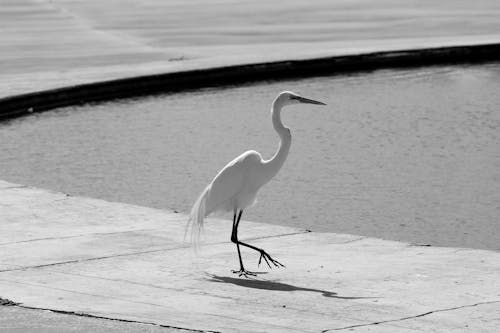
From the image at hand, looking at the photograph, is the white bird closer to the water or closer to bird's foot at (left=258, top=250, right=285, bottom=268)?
bird's foot at (left=258, top=250, right=285, bottom=268)

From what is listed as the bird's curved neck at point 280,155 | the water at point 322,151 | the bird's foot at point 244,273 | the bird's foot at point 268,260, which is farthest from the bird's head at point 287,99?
the water at point 322,151

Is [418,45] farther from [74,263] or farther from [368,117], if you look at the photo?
[74,263]

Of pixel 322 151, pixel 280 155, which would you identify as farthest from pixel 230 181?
pixel 322 151

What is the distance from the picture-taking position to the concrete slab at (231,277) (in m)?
7.39

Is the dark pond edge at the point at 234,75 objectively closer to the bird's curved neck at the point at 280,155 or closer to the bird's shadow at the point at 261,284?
the bird's curved neck at the point at 280,155

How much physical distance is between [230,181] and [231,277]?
645mm

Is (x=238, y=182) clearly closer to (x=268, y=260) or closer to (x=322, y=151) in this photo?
(x=268, y=260)

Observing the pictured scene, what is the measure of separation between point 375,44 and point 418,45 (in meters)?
0.93

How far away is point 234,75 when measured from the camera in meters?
20.6

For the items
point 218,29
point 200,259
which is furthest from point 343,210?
point 218,29

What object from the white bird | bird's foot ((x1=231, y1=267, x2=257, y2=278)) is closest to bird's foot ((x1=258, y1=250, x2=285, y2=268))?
the white bird

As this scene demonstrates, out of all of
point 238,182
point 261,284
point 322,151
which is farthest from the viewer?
point 322,151

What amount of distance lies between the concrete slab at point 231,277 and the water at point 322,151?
5.68 feet

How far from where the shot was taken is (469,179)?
45.2 ft
